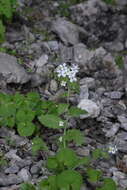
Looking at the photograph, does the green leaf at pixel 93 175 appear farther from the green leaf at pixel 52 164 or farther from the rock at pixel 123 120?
the rock at pixel 123 120

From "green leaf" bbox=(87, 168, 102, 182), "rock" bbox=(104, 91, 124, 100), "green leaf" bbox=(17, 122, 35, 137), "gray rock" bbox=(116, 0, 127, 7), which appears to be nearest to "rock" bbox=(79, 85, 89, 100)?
"rock" bbox=(104, 91, 124, 100)

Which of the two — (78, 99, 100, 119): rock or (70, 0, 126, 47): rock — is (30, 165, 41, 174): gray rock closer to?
(78, 99, 100, 119): rock

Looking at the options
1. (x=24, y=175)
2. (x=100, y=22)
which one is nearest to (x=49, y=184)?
(x=24, y=175)

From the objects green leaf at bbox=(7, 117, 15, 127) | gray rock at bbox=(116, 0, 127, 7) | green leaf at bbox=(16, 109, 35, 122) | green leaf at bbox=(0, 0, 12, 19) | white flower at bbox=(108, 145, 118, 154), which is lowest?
white flower at bbox=(108, 145, 118, 154)

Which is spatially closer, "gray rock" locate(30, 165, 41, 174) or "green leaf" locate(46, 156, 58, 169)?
"green leaf" locate(46, 156, 58, 169)

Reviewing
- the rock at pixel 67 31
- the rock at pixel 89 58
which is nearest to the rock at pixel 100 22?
the rock at pixel 67 31

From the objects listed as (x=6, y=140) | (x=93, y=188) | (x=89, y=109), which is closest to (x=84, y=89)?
(x=89, y=109)
